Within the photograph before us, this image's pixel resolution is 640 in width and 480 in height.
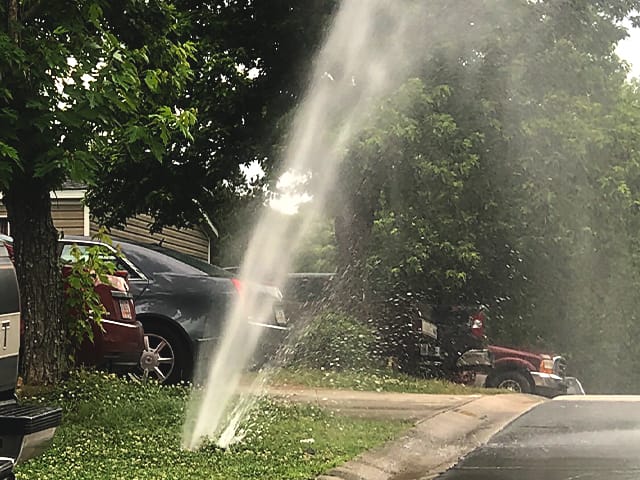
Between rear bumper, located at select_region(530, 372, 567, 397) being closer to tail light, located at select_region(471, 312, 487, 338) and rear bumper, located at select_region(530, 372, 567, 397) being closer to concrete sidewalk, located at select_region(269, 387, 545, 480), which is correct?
tail light, located at select_region(471, 312, 487, 338)

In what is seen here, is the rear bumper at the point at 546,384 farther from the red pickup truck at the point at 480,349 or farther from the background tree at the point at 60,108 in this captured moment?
the background tree at the point at 60,108

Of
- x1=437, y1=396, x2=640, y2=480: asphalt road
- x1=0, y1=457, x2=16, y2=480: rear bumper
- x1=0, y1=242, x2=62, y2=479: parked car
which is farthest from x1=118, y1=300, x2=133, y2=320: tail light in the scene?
x1=0, y1=457, x2=16, y2=480: rear bumper

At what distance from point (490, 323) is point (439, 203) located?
423 centimetres

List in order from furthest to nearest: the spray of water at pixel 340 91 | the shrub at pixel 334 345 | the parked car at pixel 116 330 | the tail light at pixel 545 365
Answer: the tail light at pixel 545 365 < the spray of water at pixel 340 91 < the shrub at pixel 334 345 < the parked car at pixel 116 330

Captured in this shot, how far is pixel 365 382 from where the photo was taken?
13727 millimetres

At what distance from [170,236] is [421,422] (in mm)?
18101

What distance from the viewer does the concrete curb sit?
24.7ft

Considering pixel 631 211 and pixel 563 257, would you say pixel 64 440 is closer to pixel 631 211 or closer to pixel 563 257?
pixel 563 257

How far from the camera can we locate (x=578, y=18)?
1842 centimetres

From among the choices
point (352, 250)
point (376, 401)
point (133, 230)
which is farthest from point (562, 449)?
point (133, 230)

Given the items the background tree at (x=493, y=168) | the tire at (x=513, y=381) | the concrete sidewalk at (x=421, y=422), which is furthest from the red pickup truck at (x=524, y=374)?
the concrete sidewalk at (x=421, y=422)

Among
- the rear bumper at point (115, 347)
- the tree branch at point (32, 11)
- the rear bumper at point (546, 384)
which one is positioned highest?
the tree branch at point (32, 11)

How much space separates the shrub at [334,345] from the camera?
15353 millimetres

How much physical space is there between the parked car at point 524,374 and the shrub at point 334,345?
6.97 ft
